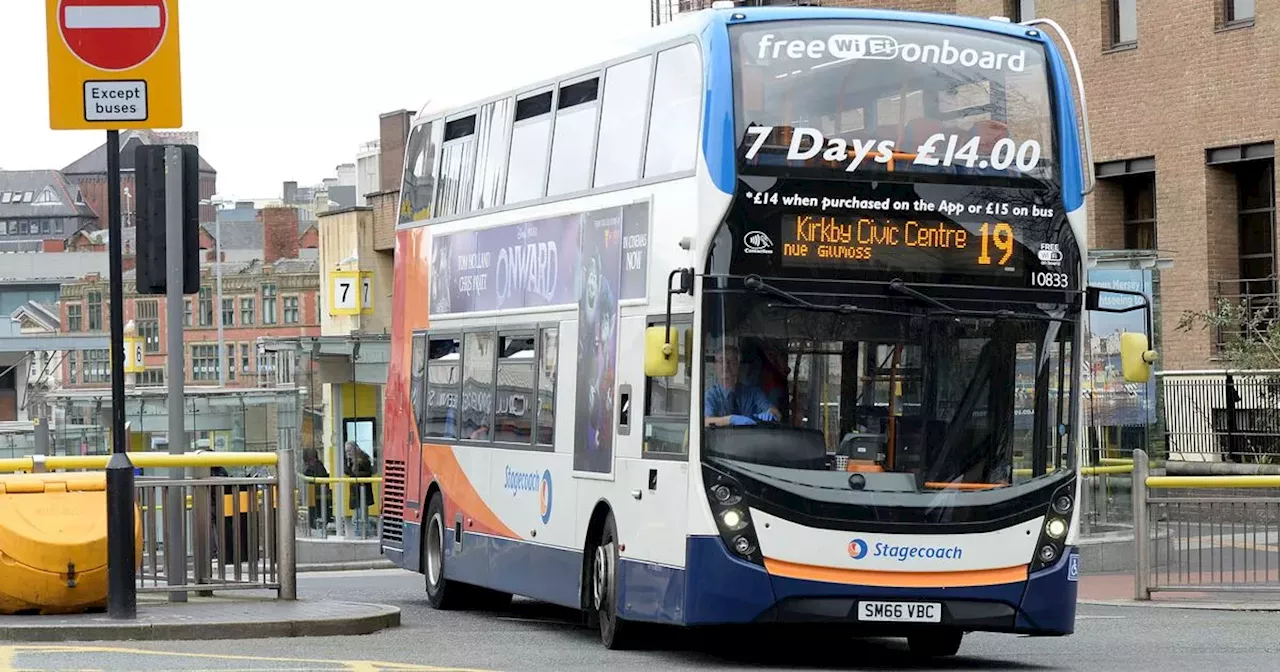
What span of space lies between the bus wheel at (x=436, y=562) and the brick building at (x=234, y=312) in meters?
103

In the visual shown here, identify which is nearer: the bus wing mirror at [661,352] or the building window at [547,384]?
the bus wing mirror at [661,352]

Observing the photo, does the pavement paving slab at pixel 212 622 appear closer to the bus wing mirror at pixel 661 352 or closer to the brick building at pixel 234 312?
the bus wing mirror at pixel 661 352

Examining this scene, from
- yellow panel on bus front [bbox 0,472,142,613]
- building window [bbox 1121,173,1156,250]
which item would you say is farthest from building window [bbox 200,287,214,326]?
yellow panel on bus front [bbox 0,472,142,613]

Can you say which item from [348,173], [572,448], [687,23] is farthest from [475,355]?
[348,173]

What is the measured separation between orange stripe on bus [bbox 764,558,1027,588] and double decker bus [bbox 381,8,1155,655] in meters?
0.02

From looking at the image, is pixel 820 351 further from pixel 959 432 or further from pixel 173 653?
pixel 173 653

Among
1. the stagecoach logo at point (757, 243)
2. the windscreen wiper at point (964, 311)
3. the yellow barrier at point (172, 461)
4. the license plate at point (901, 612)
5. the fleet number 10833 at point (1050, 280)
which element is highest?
the stagecoach logo at point (757, 243)

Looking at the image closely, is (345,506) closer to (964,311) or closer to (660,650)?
(660,650)

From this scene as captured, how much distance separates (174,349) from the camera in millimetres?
14789

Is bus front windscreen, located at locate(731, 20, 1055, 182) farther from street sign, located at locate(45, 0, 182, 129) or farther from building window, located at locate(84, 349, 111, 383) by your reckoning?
building window, located at locate(84, 349, 111, 383)

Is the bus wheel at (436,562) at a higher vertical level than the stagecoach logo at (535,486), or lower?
lower

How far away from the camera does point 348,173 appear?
125 meters

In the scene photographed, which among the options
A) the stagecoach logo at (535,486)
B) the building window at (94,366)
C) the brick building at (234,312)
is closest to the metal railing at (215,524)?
the stagecoach logo at (535,486)

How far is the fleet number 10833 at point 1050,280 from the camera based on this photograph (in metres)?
13.9
